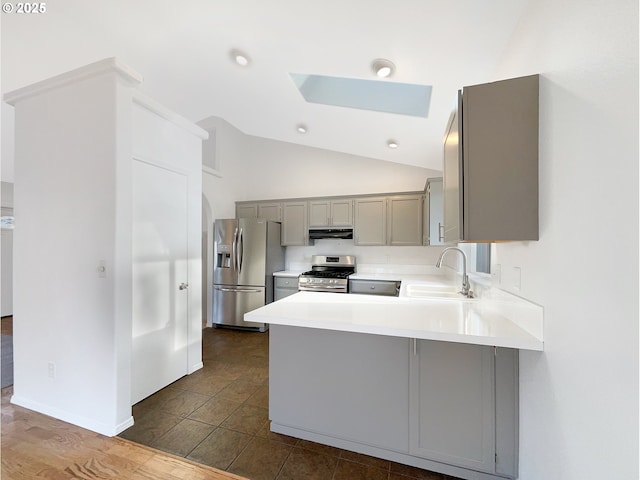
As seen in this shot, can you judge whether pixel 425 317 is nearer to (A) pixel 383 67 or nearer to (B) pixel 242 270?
(A) pixel 383 67

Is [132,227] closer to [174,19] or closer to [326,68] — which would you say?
[174,19]

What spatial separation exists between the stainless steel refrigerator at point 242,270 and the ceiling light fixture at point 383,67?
2704mm

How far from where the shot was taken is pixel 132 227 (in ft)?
6.72

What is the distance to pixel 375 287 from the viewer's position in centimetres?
388

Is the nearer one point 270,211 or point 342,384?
point 342,384

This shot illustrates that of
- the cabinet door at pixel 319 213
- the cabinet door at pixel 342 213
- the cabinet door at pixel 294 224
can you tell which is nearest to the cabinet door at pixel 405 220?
the cabinet door at pixel 342 213

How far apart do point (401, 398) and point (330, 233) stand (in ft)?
10.1

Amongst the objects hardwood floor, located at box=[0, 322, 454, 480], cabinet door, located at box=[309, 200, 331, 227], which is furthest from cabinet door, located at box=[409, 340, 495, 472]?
cabinet door, located at box=[309, 200, 331, 227]

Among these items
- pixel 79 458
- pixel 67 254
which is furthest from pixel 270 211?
pixel 79 458

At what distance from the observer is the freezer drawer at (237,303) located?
4.16 m

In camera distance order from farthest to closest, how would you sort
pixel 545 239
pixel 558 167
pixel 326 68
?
pixel 326 68
pixel 545 239
pixel 558 167

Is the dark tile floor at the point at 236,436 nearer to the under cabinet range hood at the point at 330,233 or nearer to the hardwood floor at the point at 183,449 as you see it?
the hardwood floor at the point at 183,449

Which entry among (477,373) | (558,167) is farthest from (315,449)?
(558,167)

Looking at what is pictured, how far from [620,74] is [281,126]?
335 cm
